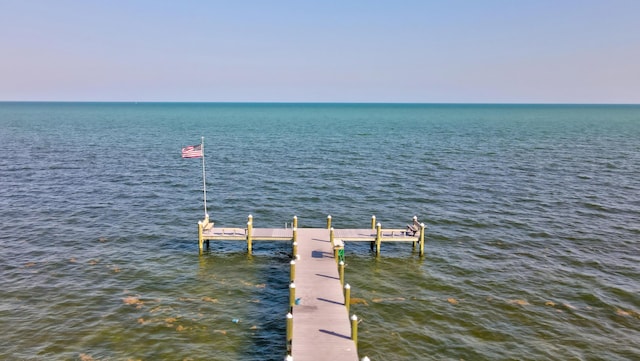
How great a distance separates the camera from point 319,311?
23.5 metres

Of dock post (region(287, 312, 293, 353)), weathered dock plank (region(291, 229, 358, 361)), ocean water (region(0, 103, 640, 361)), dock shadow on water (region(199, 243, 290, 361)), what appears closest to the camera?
weathered dock plank (region(291, 229, 358, 361))

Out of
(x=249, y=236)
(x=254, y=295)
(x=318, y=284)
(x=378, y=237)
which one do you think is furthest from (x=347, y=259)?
(x=254, y=295)

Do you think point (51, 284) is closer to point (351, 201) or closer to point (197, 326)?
point (197, 326)

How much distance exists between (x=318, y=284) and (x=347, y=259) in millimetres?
8345

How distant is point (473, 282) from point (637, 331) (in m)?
9.43

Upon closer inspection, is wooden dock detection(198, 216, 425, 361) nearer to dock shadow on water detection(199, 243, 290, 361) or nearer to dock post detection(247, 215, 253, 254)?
dock post detection(247, 215, 253, 254)

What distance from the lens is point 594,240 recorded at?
38469 mm

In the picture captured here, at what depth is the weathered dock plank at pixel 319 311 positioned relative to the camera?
20.0 metres

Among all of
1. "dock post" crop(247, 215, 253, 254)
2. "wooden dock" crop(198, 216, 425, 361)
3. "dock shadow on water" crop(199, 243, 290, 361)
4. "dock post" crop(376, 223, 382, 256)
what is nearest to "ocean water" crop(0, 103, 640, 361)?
"dock shadow on water" crop(199, 243, 290, 361)

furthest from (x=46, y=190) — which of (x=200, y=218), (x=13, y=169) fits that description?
(x=200, y=218)

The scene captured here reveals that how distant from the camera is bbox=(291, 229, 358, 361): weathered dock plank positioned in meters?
20.0

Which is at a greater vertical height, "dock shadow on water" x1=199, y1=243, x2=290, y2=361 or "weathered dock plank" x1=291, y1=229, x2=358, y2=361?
"weathered dock plank" x1=291, y1=229, x2=358, y2=361

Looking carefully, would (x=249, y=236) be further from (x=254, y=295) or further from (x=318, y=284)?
(x=318, y=284)

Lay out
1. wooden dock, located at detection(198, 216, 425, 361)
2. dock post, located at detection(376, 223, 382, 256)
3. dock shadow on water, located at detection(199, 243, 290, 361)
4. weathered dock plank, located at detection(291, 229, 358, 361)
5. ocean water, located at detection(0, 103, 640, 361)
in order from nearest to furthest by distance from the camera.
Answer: weathered dock plank, located at detection(291, 229, 358, 361), wooden dock, located at detection(198, 216, 425, 361), dock shadow on water, located at detection(199, 243, 290, 361), ocean water, located at detection(0, 103, 640, 361), dock post, located at detection(376, 223, 382, 256)
